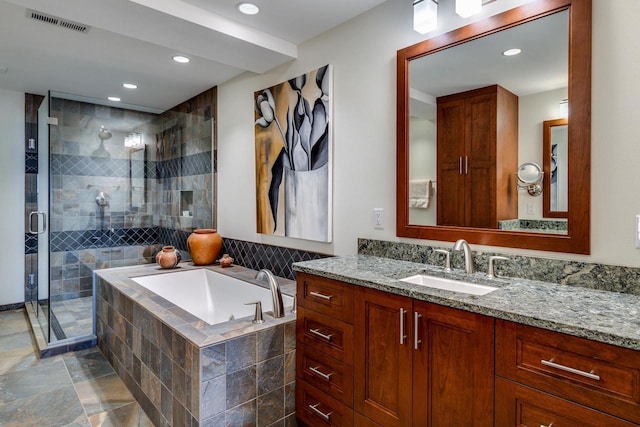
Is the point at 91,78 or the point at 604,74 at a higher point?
the point at 91,78

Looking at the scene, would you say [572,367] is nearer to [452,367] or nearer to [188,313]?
[452,367]

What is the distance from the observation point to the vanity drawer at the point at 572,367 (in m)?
0.96

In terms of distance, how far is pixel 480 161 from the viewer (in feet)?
6.07

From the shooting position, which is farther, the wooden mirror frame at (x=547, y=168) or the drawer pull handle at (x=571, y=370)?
the wooden mirror frame at (x=547, y=168)

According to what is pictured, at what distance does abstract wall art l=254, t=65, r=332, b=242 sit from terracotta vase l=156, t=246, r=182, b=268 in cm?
98

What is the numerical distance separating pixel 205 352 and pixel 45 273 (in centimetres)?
376

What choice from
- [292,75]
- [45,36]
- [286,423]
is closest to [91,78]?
[45,36]

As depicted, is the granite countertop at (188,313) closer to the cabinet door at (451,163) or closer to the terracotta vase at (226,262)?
the terracotta vase at (226,262)

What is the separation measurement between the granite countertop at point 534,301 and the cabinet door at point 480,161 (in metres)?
0.30

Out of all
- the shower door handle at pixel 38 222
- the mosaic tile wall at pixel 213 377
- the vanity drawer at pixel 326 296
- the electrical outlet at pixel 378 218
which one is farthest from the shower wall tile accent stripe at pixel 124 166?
the vanity drawer at pixel 326 296

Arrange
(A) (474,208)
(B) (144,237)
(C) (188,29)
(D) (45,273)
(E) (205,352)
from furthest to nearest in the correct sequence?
(D) (45,273) → (B) (144,237) → (C) (188,29) → (A) (474,208) → (E) (205,352)

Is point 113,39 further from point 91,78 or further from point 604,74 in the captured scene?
point 604,74

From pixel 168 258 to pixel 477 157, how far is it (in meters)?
2.91

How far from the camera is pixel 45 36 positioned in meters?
Result: 2.62
